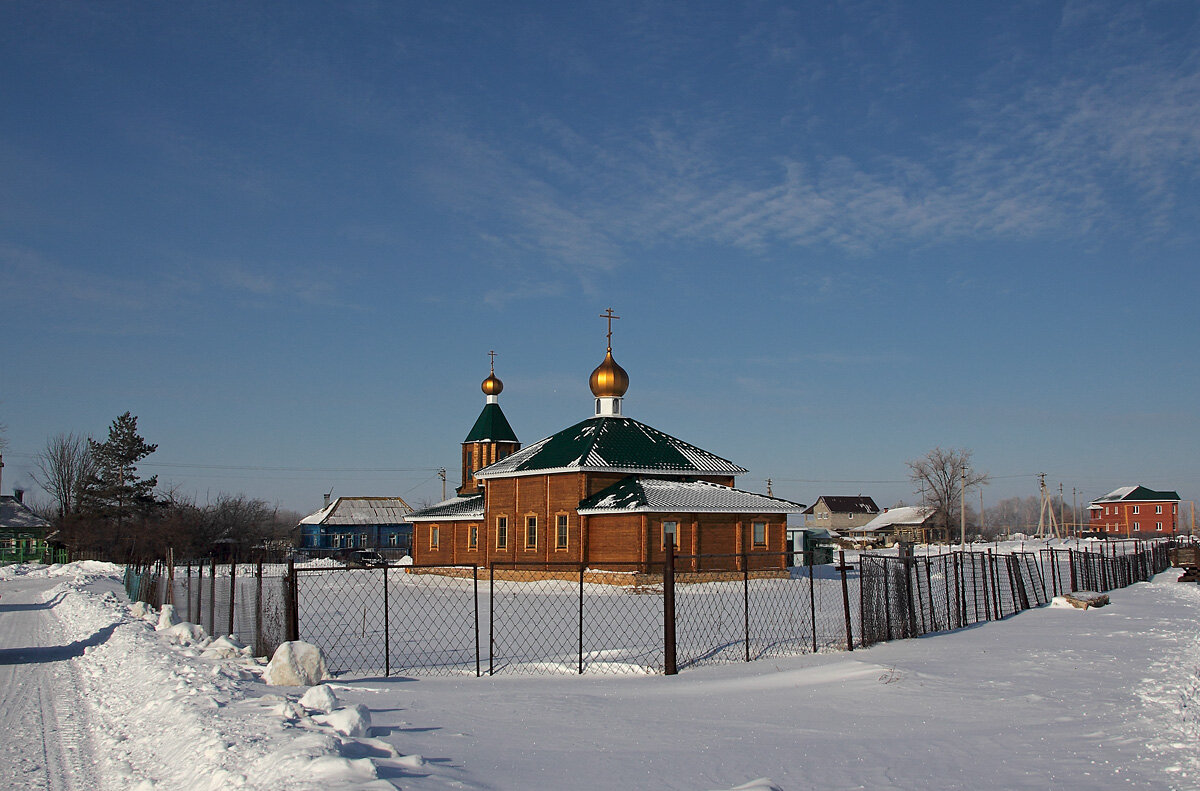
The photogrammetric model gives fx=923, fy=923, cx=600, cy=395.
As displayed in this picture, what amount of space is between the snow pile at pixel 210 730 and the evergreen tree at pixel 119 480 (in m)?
49.3

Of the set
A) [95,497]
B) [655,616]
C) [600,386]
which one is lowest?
[655,616]

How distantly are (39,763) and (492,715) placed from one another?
3.70 metres

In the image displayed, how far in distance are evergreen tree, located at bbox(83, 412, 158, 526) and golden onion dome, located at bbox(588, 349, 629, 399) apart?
1314 inches

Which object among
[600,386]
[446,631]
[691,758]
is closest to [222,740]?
[691,758]

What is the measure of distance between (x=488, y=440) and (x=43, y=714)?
41.1m

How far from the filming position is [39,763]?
7.36m

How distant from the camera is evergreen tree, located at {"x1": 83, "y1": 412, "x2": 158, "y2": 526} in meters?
56.4

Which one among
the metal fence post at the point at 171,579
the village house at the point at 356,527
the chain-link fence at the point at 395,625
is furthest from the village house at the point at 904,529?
the metal fence post at the point at 171,579

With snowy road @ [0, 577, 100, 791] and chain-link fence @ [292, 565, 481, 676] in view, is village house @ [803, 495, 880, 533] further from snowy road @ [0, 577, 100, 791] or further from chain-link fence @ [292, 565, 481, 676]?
snowy road @ [0, 577, 100, 791]

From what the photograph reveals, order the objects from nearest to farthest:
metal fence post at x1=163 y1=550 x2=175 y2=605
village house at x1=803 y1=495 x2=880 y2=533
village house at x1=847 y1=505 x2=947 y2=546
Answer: metal fence post at x1=163 y1=550 x2=175 y2=605 < village house at x1=847 y1=505 x2=947 y2=546 < village house at x1=803 y1=495 x2=880 y2=533

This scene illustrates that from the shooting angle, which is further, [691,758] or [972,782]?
[691,758]

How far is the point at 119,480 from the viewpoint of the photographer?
57.9 m

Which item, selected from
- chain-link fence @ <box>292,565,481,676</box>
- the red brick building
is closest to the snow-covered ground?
chain-link fence @ <box>292,565,481,676</box>

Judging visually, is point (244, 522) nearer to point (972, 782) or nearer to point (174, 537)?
point (174, 537)
